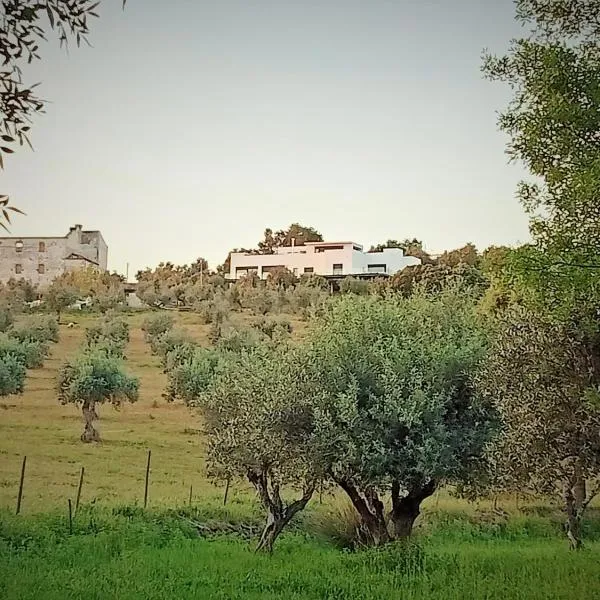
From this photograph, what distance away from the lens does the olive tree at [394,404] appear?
213 inches

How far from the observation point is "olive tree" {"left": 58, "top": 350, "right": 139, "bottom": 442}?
223 inches

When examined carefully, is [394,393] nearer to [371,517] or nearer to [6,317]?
[371,517]

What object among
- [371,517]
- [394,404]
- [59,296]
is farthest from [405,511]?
[59,296]

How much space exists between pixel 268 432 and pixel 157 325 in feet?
3.95

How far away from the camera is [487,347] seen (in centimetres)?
564

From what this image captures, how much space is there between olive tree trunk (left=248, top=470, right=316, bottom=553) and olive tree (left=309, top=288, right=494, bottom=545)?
330mm

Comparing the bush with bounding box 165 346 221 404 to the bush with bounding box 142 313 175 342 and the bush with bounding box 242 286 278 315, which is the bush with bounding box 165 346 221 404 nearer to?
the bush with bounding box 142 313 175 342

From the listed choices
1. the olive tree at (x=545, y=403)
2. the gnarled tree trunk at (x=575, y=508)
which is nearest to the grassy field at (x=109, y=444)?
the gnarled tree trunk at (x=575, y=508)

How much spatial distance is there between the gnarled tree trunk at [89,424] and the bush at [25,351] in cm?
45

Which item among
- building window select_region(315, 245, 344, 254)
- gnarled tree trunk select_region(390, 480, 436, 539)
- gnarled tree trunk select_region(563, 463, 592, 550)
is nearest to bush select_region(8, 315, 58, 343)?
building window select_region(315, 245, 344, 254)

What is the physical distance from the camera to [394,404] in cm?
544

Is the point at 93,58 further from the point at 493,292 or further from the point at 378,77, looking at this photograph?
the point at 493,292

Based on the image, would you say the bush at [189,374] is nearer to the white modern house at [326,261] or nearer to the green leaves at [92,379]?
the green leaves at [92,379]

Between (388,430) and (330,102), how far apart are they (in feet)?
7.03
